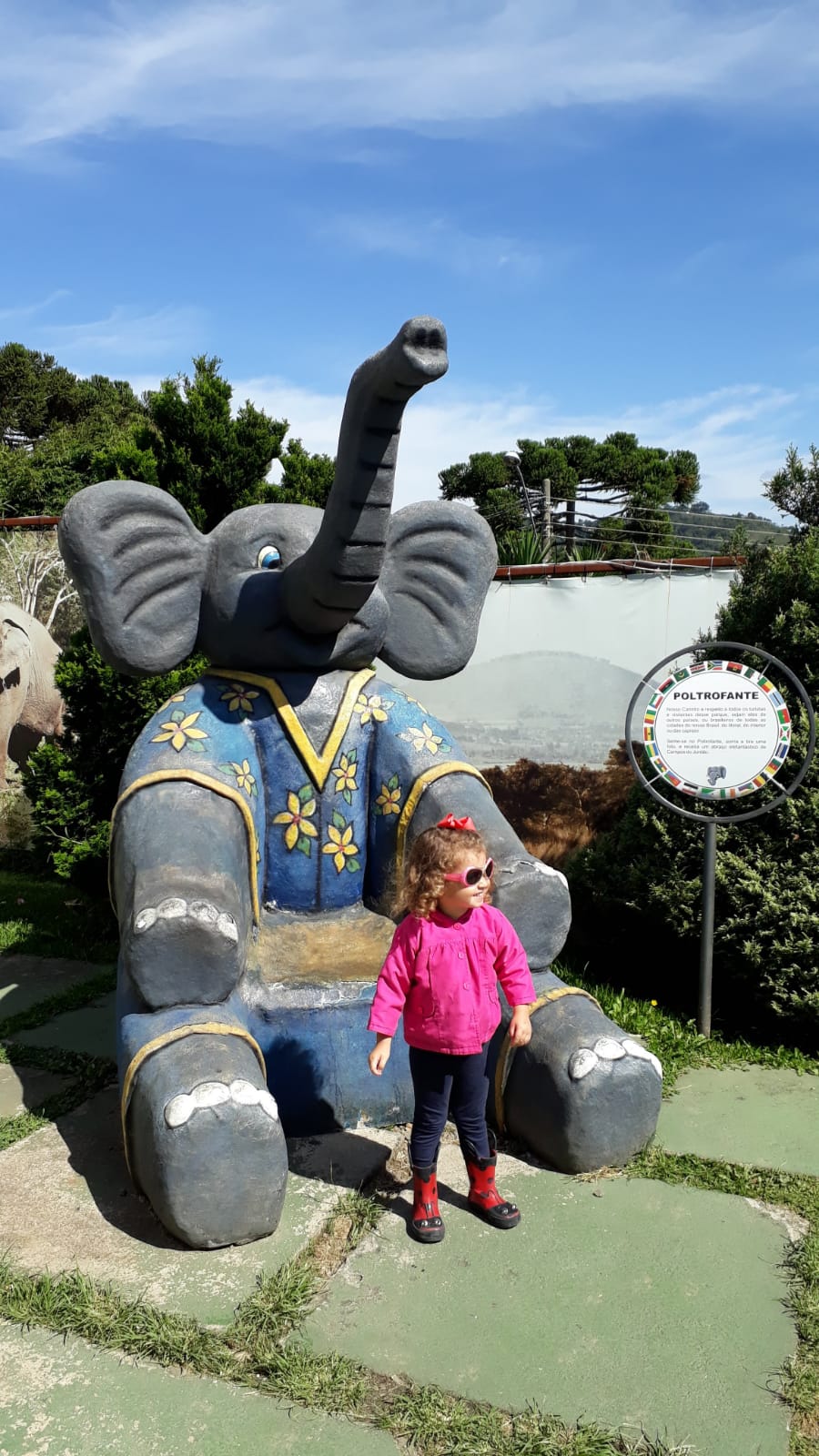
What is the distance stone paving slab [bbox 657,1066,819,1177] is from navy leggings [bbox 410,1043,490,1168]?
2.47 feet

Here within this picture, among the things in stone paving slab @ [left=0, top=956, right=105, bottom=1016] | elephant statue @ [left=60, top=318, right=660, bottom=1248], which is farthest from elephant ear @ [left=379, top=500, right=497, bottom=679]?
stone paving slab @ [left=0, top=956, right=105, bottom=1016]

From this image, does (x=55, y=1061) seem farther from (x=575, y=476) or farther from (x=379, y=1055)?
(x=575, y=476)

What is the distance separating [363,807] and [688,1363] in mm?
1683

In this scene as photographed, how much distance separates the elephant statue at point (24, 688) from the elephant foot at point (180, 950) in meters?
6.05

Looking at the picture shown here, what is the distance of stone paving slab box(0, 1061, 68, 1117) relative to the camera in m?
3.46

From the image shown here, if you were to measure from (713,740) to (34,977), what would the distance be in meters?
3.10

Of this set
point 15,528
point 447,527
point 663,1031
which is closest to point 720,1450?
point 663,1031

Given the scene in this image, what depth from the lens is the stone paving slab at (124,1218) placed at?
2.36m

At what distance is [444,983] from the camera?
254 centimetres

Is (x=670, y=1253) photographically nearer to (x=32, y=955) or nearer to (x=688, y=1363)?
(x=688, y=1363)

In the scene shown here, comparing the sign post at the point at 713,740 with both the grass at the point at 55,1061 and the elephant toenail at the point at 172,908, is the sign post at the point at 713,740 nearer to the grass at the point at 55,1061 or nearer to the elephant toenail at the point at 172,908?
the elephant toenail at the point at 172,908

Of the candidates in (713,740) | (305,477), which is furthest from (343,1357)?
(305,477)

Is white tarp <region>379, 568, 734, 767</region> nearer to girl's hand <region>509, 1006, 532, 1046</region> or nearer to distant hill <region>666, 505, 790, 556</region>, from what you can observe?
distant hill <region>666, 505, 790, 556</region>

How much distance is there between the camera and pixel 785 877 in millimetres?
3916
